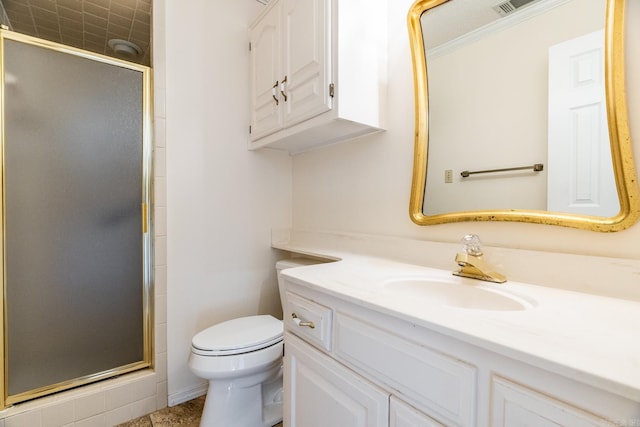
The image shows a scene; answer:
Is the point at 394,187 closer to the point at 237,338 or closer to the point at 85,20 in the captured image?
the point at 237,338

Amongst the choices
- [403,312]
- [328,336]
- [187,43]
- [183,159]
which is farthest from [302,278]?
[187,43]

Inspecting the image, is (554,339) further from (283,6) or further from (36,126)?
(36,126)

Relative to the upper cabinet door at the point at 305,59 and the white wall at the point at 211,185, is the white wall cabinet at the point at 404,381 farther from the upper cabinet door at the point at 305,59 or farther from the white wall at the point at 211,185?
the white wall at the point at 211,185

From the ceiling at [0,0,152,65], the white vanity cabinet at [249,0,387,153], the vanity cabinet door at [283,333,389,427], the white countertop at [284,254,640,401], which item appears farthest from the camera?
the ceiling at [0,0,152,65]

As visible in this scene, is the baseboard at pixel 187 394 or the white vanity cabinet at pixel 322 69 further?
the baseboard at pixel 187 394

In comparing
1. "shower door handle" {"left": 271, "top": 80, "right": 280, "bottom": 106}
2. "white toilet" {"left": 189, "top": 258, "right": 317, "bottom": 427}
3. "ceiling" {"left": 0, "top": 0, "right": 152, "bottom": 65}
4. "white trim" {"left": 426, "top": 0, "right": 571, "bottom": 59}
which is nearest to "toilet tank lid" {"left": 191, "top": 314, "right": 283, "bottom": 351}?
"white toilet" {"left": 189, "top": 258, "right": 317, "bottom": 427}

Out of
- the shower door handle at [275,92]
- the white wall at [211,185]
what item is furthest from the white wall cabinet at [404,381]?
the shower door handle at [275,92]

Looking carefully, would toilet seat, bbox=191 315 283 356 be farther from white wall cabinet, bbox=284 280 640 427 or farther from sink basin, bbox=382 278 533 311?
sink basin, bbox=382 278 533 311

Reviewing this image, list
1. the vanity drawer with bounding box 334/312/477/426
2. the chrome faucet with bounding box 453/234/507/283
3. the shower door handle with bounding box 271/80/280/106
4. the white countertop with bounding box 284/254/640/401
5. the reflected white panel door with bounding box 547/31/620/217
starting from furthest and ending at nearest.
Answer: the shower door handle with bounding box 271/80/280/106
the chrome faucet with bounding box 453/234/507/283
the reflected white panel door with bounding box 547/31/620/217
the vanity drawer with bounding box 334/312/477/426
the white countertop with bounding box 284/254/640/401

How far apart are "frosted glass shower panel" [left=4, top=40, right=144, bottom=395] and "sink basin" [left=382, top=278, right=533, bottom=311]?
1.33 metres

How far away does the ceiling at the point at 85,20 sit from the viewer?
172cm

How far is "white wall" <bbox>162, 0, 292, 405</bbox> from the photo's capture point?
1533mm

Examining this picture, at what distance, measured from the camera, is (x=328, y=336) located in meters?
0.79

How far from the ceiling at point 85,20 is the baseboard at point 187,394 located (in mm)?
2019
